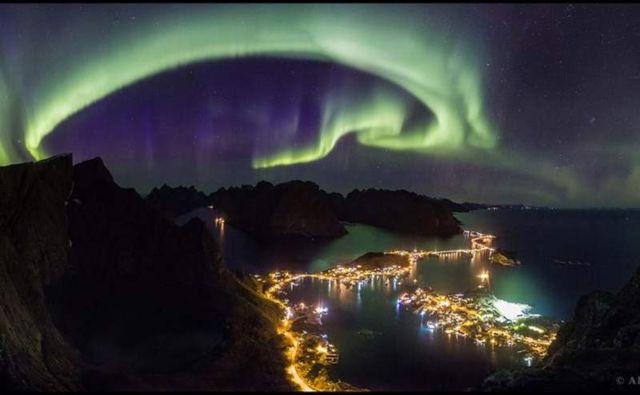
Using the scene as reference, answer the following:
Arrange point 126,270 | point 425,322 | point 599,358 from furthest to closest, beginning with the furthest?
point 425,322, point 126,270, point 599,358

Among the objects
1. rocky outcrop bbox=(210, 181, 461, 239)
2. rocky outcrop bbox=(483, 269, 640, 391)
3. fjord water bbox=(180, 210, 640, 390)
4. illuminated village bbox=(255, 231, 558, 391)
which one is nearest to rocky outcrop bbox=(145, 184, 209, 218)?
rocky outcrop bbox=(210, 181, 461, 239)

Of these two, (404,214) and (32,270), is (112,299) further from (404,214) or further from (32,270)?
(404,214)

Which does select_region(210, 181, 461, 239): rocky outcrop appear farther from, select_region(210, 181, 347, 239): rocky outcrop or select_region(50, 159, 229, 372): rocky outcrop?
select_region(50, 159, 229, 372): rocky outcrop

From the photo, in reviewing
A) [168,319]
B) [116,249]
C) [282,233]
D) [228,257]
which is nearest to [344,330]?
[168,319]

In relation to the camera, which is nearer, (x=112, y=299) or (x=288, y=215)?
(x=112, y=299)

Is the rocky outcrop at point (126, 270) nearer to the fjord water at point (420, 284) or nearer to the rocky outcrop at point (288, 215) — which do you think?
the fjord water at point (420, 284)

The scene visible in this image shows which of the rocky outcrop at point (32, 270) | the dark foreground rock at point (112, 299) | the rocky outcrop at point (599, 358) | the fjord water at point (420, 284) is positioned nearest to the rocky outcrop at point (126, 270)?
the dark foreground rock at point (112, 299)

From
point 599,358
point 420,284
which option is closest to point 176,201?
point 420,284

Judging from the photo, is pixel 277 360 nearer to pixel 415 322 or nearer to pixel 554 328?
pixel 415 322
